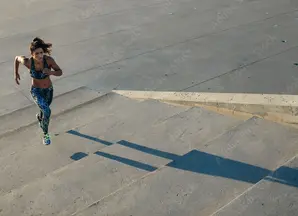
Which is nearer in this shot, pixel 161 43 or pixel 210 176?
pixel 210 176

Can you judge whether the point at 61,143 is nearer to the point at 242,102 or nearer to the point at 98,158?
the point at 98,158

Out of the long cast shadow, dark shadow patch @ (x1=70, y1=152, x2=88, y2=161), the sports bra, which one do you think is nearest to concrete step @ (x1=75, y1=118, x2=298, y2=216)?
the long cast shadow

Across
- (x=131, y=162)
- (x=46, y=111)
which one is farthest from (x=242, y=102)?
(x=46, y=111)

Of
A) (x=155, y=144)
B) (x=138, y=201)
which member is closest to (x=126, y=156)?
(x=155, y=144)

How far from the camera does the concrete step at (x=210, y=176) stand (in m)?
3.84

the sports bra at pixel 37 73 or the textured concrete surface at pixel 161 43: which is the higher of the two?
the sports bra at pixel 37 73

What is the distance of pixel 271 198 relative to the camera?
11.9 feet

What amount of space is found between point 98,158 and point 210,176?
1.52m

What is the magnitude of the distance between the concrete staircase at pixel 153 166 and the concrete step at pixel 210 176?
10 millimetres

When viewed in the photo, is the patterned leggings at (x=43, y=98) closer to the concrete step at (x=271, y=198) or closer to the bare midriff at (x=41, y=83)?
the bare midriff at (x=41, y=83)

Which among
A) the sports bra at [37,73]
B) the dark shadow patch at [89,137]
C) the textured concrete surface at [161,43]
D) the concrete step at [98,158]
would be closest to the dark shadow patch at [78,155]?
the concrete step at [98,158]

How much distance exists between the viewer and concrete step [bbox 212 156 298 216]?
3.45m

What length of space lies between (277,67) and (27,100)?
224 inches

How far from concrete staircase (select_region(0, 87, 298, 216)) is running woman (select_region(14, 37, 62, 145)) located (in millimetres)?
508
